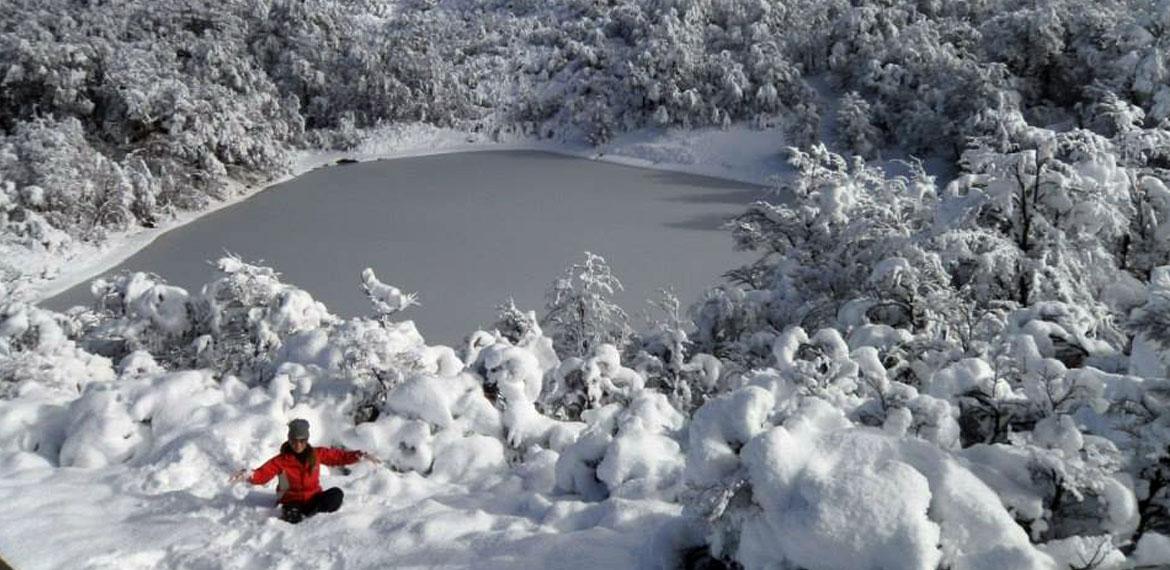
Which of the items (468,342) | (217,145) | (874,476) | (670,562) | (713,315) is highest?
(874,476)

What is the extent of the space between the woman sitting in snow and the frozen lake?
7.82 metres

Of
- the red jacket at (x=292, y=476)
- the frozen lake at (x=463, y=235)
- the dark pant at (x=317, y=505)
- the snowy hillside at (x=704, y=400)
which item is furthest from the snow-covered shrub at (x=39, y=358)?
the frozen lake at (x=463, y=235)

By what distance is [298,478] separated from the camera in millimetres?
4871

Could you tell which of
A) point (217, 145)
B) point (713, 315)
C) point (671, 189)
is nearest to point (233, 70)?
point (217, 145)

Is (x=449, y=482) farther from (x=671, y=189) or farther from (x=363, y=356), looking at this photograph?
(x=671, y=189)

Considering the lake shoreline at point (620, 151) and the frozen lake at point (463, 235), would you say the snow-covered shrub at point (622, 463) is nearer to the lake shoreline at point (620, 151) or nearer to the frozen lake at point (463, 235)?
the frozen lake at point (463, 235)

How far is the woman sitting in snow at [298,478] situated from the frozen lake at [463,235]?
25.7ft

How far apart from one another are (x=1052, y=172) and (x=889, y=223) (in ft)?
6.12

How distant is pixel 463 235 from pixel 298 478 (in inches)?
551

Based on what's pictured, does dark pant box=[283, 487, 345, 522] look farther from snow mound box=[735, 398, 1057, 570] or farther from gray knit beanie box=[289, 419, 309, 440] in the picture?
snow mound box=[735, 398, 1057, 570]

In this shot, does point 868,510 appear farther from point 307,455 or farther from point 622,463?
point 307,455

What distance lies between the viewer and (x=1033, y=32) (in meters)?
22.6

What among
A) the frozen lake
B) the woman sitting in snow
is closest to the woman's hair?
the woman sitting in snow

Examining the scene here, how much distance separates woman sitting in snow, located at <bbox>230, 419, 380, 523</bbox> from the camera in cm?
480
